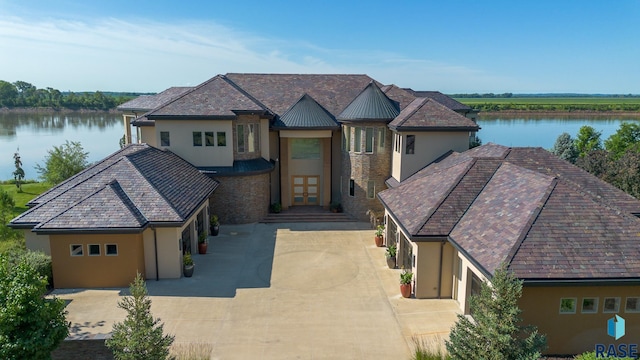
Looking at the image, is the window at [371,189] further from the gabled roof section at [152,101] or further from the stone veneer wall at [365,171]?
the gabled roof section at [152,101]

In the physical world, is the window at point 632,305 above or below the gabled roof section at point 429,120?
below

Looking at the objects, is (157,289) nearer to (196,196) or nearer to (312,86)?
(196,196)

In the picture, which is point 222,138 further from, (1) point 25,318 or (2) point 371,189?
(1) point 25,318

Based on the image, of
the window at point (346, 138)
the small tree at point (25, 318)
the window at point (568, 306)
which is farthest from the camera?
the window at point (346, 138)

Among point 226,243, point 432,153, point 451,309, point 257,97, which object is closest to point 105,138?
point 257,97

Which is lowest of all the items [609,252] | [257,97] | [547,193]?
[609,252]

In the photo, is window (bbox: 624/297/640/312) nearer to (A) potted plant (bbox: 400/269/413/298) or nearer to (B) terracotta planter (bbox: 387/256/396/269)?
(A) potted plant (bbox: 400/269/413/298)

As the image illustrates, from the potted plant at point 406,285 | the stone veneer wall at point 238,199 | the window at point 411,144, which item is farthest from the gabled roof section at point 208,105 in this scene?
the potted plant at point 406,285
